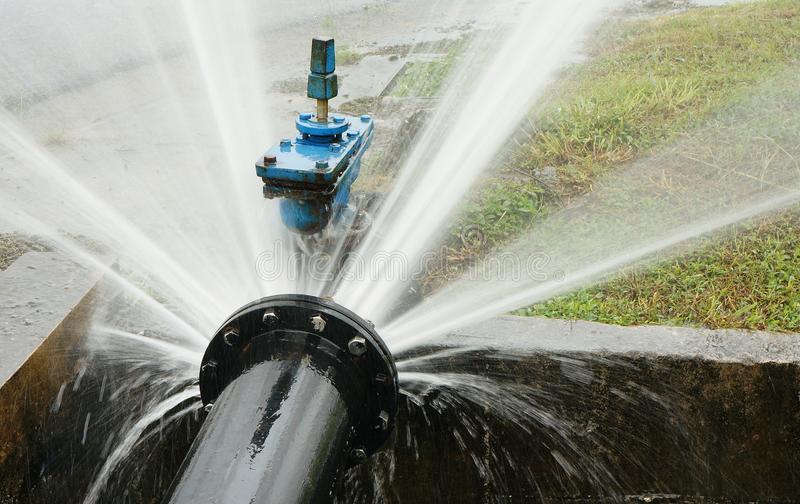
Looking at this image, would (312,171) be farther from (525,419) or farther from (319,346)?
(525,419)

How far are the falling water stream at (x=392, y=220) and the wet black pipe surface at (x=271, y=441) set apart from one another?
0.65 metres

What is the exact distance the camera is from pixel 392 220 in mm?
3133

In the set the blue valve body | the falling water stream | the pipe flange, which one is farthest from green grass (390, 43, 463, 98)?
the pipe flange

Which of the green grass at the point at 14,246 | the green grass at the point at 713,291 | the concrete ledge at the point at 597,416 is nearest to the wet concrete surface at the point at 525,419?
the concrete ledge at the point at 597,416

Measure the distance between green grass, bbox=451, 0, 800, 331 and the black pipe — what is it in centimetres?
114

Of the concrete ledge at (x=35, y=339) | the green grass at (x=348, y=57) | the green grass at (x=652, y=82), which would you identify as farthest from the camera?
the green grass at (x=348, y=57)

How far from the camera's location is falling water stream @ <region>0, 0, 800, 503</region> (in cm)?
253

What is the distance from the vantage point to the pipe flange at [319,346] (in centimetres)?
175

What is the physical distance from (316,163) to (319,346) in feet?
1.77

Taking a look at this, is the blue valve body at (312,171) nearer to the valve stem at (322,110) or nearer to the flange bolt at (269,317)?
the valve stem at (322,110)

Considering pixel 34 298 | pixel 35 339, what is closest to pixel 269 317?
pixel 35 339

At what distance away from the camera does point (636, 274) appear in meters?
3.01

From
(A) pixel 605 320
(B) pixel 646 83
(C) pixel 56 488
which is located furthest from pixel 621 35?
(C) pixel 56 488

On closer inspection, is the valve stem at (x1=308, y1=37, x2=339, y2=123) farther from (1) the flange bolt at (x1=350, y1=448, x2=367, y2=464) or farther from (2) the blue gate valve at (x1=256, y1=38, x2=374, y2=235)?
(1) the flange bolt at (x1=350, y1=448, x2=367, y2=464)
